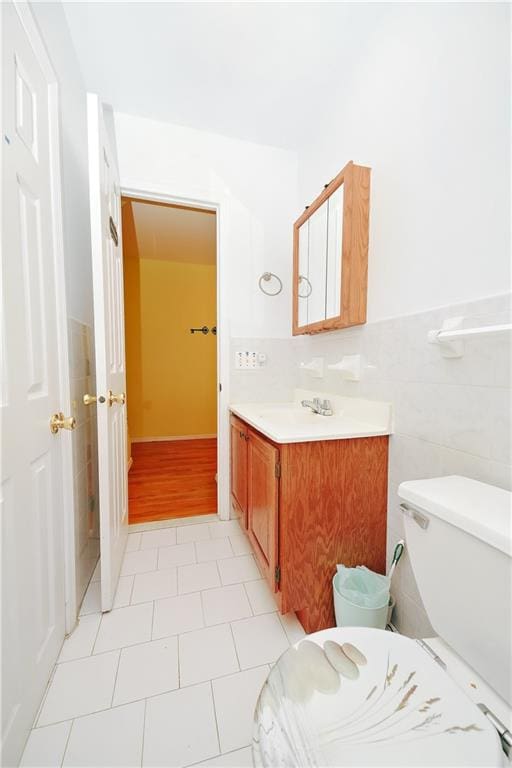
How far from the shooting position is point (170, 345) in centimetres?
414

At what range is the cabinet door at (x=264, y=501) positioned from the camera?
116 centimetres

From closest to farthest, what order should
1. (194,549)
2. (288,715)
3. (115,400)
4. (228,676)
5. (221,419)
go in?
(288,715) < (228,676) < (115,400) < (194,549) < (221,419)

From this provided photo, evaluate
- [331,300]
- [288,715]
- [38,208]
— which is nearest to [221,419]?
[331,300]

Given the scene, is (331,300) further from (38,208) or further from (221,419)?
(38,208)

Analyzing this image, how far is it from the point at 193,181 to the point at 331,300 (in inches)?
47.6

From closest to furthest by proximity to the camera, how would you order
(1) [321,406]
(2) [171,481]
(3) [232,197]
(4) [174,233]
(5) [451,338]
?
(5) [451,338] < (1) [321,406] < (3) [232,197] < (2) [171,481] < (4) [174,233]

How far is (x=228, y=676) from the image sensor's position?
40.6 inches

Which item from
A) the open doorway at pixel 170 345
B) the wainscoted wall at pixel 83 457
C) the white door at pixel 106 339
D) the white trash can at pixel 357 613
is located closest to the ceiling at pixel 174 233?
the open doorway at pixel 170 345

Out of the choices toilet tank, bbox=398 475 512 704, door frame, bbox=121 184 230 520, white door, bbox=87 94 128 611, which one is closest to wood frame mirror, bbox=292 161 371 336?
door frame, bbox=121 184 230 520

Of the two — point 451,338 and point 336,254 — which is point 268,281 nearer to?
point 336,254

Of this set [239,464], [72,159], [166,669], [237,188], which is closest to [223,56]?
[237,188]

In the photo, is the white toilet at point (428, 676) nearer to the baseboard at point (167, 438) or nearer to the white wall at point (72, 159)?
the white wall at point (72, 159)

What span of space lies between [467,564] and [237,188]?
221cm

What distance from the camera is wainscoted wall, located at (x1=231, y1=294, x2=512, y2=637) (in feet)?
2.72
